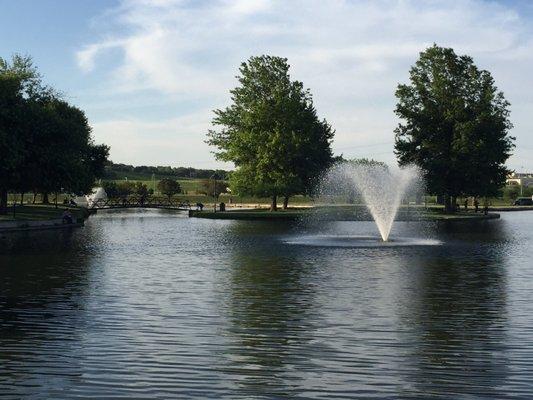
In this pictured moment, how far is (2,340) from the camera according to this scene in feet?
53.5

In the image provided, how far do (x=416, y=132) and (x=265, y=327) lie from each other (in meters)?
77.1

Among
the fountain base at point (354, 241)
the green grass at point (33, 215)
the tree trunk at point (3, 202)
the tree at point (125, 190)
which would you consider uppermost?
the tree at point (125, 190)

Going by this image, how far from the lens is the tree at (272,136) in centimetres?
9662

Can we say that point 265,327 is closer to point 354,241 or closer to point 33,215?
point 354,241

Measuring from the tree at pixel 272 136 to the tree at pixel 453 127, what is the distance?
13.1 meters

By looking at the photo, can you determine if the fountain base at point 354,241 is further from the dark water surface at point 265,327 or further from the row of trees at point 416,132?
the row of trees at point 416,132

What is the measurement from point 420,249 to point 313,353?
27.6 metres

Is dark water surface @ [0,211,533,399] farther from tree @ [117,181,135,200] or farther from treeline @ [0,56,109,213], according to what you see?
tree @ [117,181,135,200]

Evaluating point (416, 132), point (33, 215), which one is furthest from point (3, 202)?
point (416, 132)

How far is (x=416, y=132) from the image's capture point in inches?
3625

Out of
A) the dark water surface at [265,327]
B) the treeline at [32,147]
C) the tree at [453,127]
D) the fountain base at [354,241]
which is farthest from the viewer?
the tree at [453,127]

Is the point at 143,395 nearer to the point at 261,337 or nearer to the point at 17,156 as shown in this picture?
the point at 261,337

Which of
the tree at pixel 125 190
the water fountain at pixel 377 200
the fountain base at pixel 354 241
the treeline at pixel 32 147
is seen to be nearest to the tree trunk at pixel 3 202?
the treeline at pixel 32 147

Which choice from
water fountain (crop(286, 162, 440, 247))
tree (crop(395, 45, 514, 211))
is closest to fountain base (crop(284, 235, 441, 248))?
water fountain (crop(286, 162, 440, 247))
